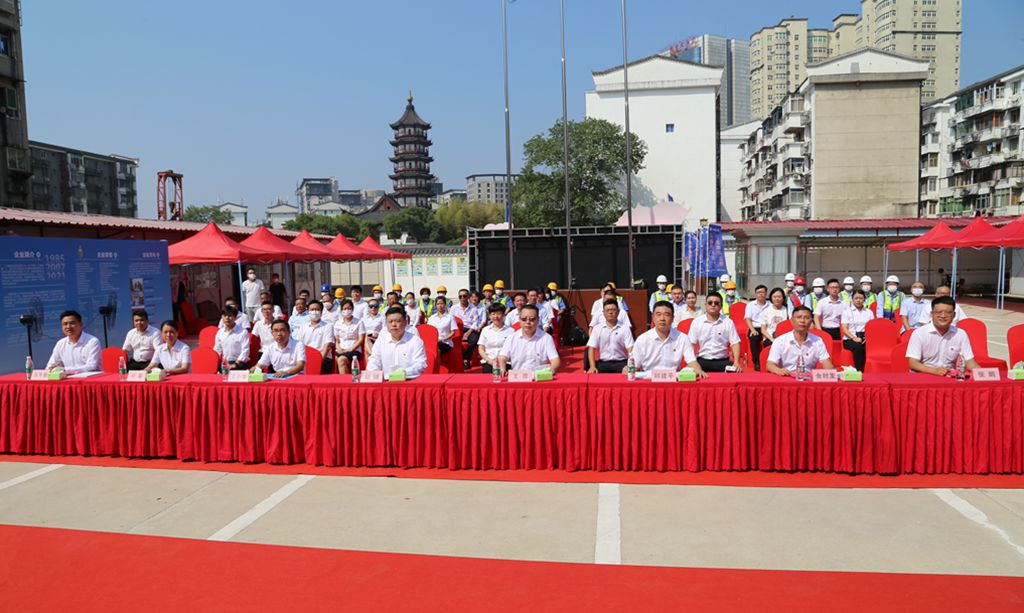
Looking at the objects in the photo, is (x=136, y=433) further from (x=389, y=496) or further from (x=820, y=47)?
(x=820, y=47)

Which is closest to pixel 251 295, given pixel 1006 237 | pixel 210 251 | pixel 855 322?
pixel 210 251

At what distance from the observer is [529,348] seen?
5.88m

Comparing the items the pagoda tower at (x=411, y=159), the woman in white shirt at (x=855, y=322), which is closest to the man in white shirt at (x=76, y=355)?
the woman in white shirt at (x=855, y=322)

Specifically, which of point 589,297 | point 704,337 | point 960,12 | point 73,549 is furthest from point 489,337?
point 960,12

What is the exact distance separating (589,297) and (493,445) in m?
8.47

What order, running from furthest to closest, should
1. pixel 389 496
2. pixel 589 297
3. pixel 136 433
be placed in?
1. pixel 589 297
2. pixel 136 433
3. pixel 389 496

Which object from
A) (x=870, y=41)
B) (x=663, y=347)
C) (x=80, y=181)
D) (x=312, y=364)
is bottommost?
(x=312, y=364)

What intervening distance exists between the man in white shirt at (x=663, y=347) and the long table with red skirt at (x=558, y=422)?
531mm

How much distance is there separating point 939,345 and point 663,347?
84.3 inches

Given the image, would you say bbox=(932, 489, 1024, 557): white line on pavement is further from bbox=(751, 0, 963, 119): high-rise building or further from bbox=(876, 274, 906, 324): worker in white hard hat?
bbox=(751, 0, 963, 119): high-rise building

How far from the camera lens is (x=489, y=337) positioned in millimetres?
7402

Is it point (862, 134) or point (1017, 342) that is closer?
point (1017, 342)

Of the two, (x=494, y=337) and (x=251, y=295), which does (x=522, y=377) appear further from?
(x=251, y=295)

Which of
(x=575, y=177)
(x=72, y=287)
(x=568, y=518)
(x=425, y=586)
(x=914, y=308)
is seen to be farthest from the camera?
(x=575, y=177)
